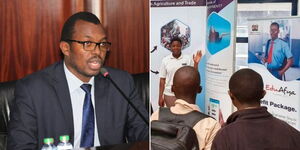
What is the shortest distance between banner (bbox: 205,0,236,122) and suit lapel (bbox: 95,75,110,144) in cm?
130

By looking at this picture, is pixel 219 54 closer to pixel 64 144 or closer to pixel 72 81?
pixel 72 81

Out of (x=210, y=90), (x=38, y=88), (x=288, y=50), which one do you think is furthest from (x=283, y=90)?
(x=38, y=88)

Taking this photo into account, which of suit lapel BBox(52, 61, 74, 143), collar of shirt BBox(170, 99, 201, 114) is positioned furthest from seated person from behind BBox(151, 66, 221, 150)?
suit lapel BBox(52, 61, 74, 143)

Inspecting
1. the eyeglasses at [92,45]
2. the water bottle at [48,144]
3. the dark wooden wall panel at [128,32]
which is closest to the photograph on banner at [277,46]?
the dark wooden wall panel at [128,32]

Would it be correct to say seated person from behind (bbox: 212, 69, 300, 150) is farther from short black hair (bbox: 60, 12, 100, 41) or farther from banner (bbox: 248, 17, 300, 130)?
short black hair (bbox: 60, 12, 100, 41)

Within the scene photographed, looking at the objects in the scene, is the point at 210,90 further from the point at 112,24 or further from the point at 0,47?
the point at 0,47

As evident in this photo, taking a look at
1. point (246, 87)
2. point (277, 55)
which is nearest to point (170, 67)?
point (277, 55)

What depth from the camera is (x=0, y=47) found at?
5.17 feet

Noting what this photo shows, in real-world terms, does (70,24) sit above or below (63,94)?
above

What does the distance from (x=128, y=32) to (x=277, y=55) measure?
108 centimetres

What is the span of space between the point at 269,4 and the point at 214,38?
46cm

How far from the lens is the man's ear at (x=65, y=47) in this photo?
5.40 feet

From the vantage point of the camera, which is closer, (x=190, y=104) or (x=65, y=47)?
(x=65, y=47)

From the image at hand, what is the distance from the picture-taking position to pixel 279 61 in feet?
7.97
